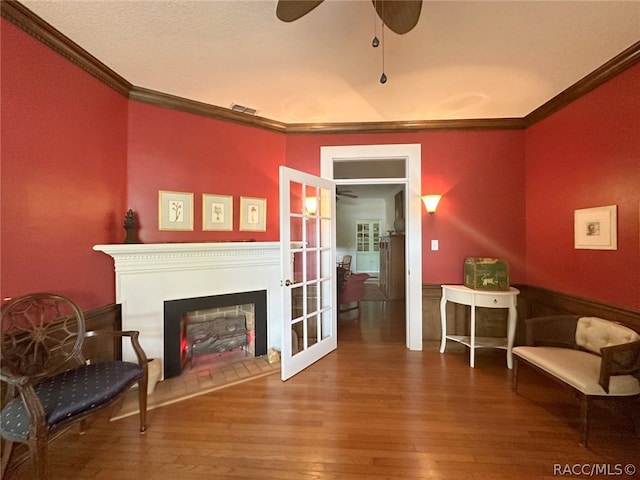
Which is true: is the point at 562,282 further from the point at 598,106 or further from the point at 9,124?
the point at 9,124

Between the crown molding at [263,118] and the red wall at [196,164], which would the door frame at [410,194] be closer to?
the crown molding at [263,118]

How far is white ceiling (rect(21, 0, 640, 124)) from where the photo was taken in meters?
1.61

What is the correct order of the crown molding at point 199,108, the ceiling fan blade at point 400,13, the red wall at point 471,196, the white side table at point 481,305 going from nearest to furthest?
the ceiling fan blade at point 400,13 → the crown molding at point 199,108 → the white side table at point 481,305 → the red wall at point 471,196

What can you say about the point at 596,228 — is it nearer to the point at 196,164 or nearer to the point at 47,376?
the point at 196,164

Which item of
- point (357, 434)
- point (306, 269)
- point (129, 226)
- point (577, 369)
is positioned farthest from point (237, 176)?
point (577, 369)

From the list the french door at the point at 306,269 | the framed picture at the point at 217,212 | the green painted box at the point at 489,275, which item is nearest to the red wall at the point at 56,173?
the framed picture at the point at 217,212

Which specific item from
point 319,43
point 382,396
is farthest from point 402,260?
point 319,43

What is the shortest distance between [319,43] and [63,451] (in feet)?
9.88

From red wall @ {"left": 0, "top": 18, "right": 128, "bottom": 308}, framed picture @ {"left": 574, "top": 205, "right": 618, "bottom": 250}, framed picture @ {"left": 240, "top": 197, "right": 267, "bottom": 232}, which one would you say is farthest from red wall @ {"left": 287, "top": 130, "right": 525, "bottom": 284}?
red wall @ {"left": 0, "top": 18, "right": 128, "bottom": 308}

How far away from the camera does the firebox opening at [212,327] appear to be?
2475 mm

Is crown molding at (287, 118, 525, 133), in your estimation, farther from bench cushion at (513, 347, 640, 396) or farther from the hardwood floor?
the hardwood floor

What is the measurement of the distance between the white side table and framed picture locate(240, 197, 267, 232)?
2.10 m

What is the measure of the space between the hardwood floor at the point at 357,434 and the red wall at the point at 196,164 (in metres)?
1.48

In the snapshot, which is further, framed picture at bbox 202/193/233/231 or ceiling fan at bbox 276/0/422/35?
framed picture at bbox 202/193/233/231
